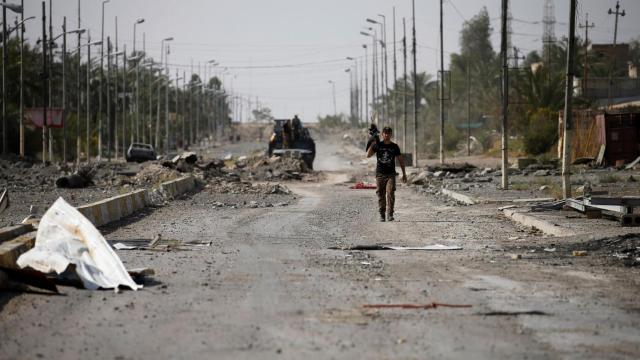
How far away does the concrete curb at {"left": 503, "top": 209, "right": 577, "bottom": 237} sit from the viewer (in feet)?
57.7

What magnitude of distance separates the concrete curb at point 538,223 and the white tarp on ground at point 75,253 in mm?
8698

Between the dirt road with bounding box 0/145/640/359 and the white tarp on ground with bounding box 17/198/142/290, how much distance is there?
1.32 feet

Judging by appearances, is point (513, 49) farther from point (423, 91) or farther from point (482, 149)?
point (423, 91)

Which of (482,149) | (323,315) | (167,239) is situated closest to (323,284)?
(323,315)

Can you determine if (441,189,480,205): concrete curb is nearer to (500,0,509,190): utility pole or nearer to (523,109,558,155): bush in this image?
(500,0,509,190): utility pole

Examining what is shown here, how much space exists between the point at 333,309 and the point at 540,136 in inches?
2060

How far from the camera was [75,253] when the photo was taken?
10953 mm

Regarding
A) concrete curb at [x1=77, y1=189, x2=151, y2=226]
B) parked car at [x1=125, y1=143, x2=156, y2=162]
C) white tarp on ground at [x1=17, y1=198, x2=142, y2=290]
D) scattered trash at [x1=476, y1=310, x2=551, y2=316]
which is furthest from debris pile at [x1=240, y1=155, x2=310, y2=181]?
scattered trash at [x1=476, y1=310, x2=551, y2=316]

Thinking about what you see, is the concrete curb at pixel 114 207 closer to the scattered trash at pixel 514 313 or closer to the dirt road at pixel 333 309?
the dirt road at pixel 333 309

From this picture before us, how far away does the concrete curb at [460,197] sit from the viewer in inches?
1110

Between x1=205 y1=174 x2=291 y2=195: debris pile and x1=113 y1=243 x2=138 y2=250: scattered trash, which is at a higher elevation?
x1=113 y1=243 x2=138 y2=250: scattered trash

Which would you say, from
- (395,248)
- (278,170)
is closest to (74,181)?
(278,170)

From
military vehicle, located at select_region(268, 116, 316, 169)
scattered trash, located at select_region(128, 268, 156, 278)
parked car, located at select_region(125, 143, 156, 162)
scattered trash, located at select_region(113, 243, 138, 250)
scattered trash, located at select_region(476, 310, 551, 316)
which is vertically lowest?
scattered trash, located at select_region(113, 243, 138, 250)

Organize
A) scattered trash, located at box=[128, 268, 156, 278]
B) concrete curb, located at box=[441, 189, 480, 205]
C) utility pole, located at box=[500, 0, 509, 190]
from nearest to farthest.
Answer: scattered trash, located at box=[128, 268, 156, 278]
concrete curb, located at box=[441, 189, 480, 205]
utility pole, located at box=[500, 0, 509, 190]
